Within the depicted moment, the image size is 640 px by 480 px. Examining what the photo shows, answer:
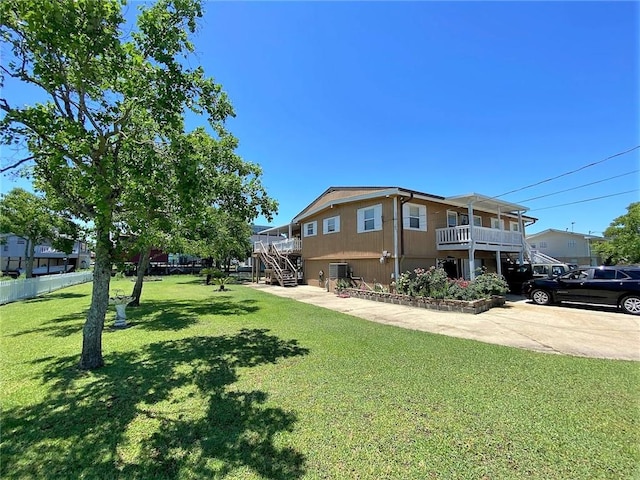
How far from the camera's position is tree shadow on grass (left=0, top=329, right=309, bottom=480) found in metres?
2.59

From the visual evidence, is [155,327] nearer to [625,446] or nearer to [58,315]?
[58,315]

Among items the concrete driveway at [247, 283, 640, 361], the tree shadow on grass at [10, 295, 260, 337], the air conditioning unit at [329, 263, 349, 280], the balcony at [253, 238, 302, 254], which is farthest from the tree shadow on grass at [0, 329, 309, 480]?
the balcony at [253, 238, 302, 254]

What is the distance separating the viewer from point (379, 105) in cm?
1340

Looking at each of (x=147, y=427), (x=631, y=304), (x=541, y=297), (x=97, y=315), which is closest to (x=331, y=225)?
(x=541, y=297)

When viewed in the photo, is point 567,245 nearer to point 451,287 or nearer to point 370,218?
point 370,218

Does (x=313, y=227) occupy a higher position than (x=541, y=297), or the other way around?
(x=313, y=227)

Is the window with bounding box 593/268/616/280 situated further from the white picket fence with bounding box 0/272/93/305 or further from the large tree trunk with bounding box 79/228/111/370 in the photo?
the white picket fence with bounding box 0/272/93/305

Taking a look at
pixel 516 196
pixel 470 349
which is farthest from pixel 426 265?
pixel 470 349

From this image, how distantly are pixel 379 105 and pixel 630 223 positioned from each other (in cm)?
2584

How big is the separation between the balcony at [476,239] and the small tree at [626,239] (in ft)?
49.2

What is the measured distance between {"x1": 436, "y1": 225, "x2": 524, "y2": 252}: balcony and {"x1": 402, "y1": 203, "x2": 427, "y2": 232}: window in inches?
48.3

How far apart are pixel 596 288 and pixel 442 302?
5427mm

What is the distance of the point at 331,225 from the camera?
1884cm

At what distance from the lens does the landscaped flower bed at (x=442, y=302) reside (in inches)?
404
